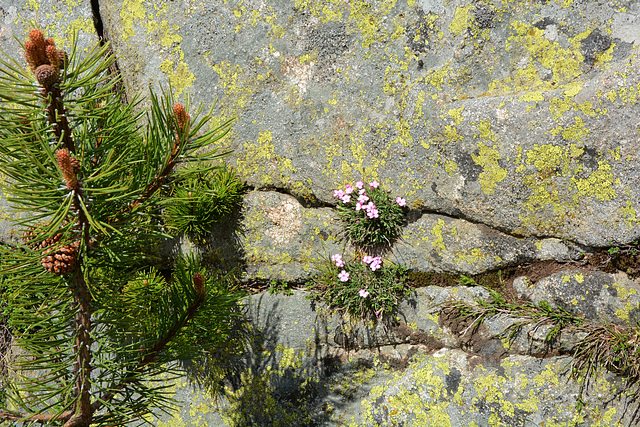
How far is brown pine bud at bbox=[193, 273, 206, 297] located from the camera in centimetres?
296

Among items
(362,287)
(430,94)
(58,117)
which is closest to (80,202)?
(58,117)

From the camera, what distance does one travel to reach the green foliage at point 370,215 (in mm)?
4086

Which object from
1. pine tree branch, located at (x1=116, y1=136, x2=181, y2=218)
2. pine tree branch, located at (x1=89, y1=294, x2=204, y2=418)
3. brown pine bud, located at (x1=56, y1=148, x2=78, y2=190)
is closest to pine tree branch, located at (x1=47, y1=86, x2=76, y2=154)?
brown pine bud, located at (x1=56, y1=148, x2=78, y2=190)

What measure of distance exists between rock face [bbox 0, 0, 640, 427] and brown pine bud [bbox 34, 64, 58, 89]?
2.38 meters

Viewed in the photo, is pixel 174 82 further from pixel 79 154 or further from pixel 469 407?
pixel 469 407

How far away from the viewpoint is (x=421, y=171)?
404 cm

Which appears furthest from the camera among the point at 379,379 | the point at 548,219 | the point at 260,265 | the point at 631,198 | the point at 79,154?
the point at 260,265

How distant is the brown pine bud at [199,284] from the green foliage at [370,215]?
1615mm

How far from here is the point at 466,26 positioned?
3885 mm

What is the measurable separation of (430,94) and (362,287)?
72.4 inches

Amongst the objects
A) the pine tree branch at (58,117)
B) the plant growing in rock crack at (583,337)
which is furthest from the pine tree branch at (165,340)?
the plant growing in rock crack at (583,337)

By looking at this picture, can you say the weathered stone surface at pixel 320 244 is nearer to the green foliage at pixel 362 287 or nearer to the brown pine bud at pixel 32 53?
the green foliage at pixel 362 287

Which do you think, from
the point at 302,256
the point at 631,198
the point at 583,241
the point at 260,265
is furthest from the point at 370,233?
the point at 631,198

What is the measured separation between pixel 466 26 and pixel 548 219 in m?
1.79
